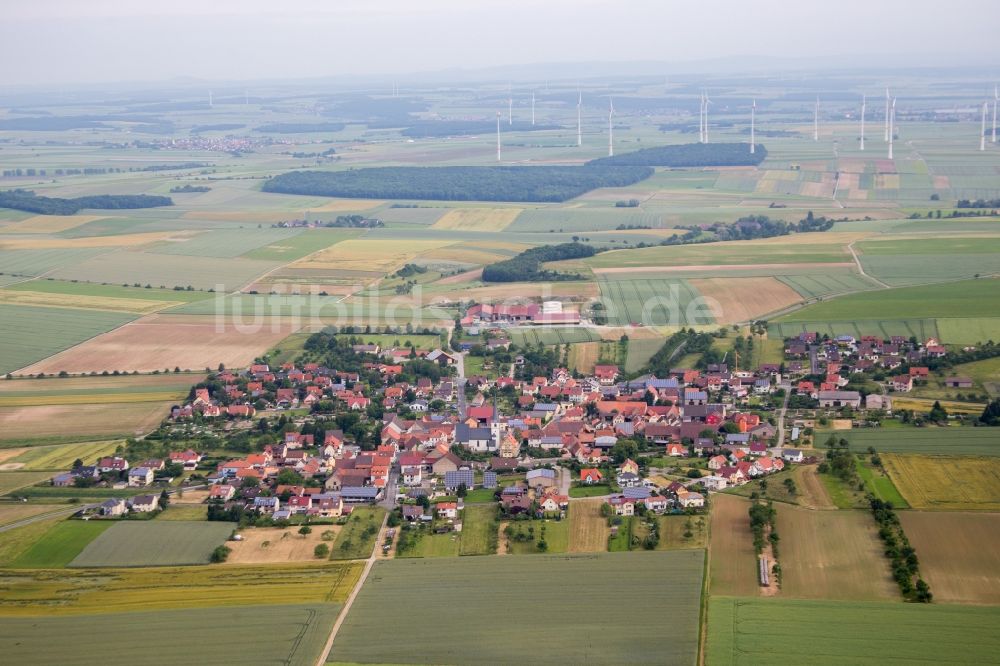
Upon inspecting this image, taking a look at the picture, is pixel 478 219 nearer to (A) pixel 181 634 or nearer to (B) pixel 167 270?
(B) pixel 167 270

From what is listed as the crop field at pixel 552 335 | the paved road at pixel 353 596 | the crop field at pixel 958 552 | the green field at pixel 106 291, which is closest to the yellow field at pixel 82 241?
the green field at pixel 106 291

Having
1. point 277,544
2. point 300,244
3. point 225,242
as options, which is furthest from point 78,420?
point 225,242

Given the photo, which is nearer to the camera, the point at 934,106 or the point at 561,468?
the point at 561,468

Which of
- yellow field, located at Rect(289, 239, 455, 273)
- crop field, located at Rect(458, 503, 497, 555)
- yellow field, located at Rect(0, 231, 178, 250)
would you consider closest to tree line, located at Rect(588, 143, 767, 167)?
yellow field, located at Rect(289, 239, 455, 273)

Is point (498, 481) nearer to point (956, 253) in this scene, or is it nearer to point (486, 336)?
point (486, 336)

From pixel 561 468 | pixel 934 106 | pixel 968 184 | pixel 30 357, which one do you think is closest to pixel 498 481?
pixel 561 468
